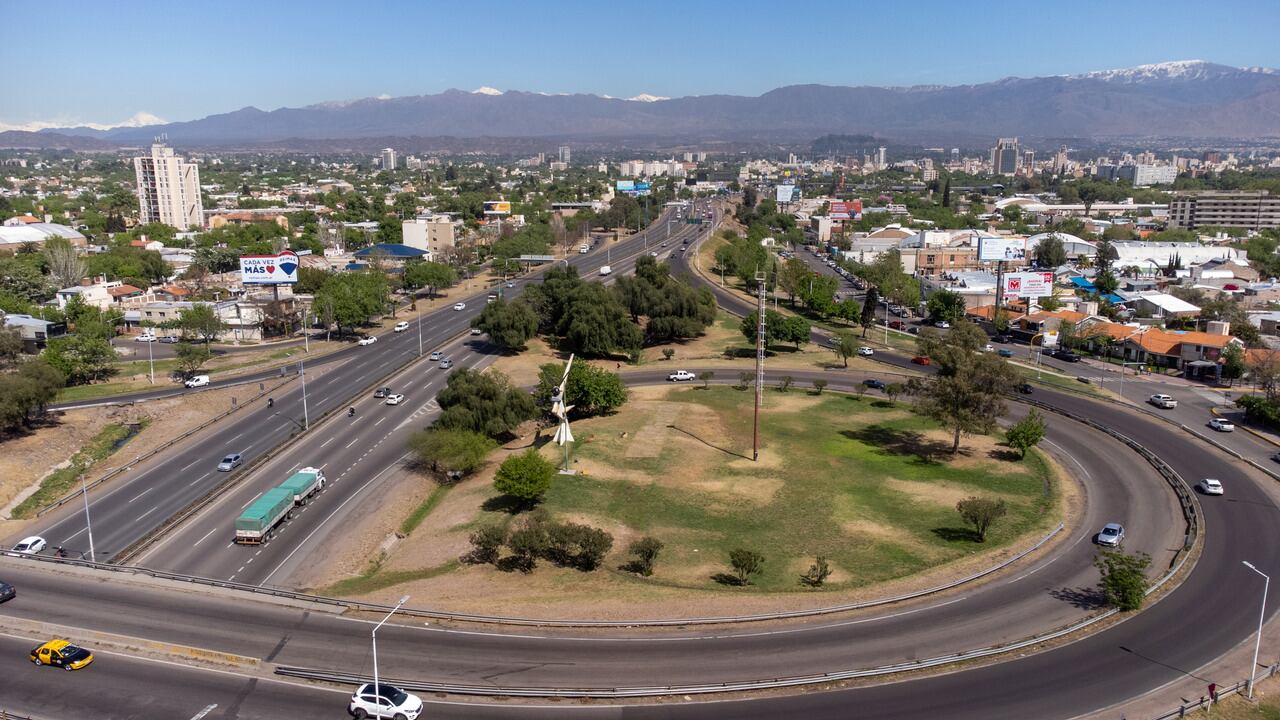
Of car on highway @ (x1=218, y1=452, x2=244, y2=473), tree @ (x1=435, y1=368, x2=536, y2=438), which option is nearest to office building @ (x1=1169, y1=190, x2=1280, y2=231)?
tree @ (x1=435, y1=368, x2=536, y2=438)

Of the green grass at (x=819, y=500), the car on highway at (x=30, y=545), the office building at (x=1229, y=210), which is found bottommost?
the green grass at (x=819, y=500)

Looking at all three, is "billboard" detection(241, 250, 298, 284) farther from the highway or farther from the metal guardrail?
the highway

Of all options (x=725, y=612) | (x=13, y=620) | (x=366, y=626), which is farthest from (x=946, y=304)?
(x=13, y=620)

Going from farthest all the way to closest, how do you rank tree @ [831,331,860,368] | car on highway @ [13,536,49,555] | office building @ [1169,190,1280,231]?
office building @ [1169,190,1280,231], tree @ [831,331,860,368], car on highway @ [13,536,49,555]

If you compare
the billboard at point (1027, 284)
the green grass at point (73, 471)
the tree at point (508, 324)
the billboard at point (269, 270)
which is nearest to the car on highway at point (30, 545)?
the green grass at point (73, 471)

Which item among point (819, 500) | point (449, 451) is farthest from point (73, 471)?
point (819, 500)

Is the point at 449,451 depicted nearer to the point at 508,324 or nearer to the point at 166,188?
the point at 508,324

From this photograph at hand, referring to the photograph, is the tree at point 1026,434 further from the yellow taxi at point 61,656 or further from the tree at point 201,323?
the tree at point 201,323
